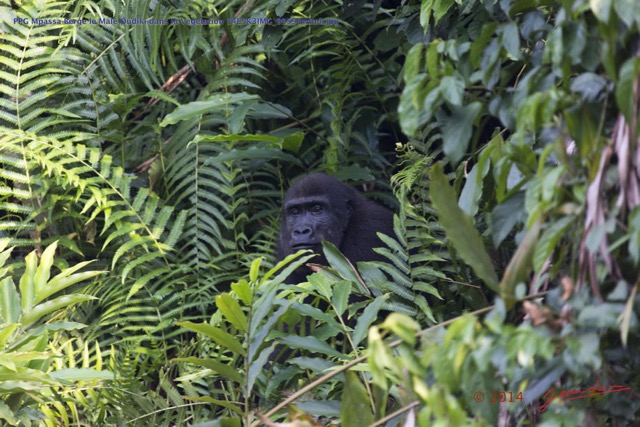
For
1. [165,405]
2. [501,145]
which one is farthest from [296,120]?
[501,145]

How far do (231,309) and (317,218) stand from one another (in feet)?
7.14

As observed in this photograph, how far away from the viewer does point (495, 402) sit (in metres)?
2.25

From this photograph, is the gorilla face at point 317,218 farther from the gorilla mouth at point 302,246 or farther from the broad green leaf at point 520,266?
the broad green leaf at point 520,266

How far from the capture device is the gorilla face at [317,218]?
4.98 m

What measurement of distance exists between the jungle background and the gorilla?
0.44ft

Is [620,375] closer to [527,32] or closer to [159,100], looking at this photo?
[527,32]

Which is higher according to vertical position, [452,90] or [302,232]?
[452,90]

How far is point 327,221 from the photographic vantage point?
16.5 feet

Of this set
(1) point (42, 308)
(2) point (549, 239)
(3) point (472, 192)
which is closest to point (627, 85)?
(2) point (549, 239)

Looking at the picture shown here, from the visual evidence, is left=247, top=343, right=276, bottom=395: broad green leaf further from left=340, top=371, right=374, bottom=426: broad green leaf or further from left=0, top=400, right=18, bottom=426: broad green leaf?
left=0, top=400, right=18, bottom=426: broad green leaf

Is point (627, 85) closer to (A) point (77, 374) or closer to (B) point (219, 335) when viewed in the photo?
(B) point (219, 335)

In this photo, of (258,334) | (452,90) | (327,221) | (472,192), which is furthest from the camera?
(327,221)

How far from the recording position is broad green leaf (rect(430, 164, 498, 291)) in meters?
2.35

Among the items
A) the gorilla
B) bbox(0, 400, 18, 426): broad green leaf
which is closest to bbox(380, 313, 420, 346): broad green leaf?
bbox(0, 400, 18, 426): broad green leaf
